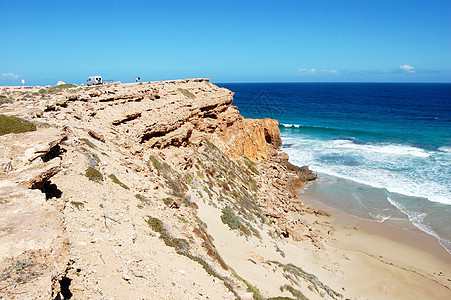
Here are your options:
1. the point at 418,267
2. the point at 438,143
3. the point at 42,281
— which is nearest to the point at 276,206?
the point at 418,267

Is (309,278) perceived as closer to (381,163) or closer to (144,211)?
(144,211)

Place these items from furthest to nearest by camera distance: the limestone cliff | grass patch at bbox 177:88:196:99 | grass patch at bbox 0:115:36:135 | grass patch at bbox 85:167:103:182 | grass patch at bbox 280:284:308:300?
grass patch at bbox 177:88:196:99, grass patch at bbox 280:284:308:300, grass patch at bbox 0:115:36:135, grass patch at bbox 85:167:103:182, the limestone cliff

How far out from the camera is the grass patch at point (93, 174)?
1063 cm

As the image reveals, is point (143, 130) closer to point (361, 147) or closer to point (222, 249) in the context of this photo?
point (222, 249)

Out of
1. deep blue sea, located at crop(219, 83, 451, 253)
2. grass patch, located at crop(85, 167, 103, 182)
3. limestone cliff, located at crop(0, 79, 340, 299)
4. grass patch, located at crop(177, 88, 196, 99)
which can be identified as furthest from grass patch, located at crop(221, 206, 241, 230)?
grass patch, located at crop(177, 88, 196, 99)

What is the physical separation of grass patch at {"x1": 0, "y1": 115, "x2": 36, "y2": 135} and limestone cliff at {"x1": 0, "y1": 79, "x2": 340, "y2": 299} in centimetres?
72

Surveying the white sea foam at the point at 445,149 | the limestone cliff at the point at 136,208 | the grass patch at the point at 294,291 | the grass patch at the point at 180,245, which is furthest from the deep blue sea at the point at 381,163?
the grass patch at the point at 180,245

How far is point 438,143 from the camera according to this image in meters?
44.7

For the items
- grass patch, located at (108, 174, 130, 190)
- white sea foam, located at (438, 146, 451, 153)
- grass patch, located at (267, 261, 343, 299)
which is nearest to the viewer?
grass patch, located at (108, 174, 130, 190)

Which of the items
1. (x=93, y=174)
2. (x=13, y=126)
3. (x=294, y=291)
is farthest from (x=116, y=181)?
(x=294, y=291)

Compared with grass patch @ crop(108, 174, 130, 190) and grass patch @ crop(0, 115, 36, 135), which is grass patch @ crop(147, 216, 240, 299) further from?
grass patch @ crop(0, 115, 36, 135)

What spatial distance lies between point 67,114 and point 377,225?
2407 cm

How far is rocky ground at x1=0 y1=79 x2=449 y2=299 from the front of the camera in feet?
19.4

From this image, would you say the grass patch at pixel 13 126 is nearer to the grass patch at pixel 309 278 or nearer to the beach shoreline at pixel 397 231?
the grass patch at pixel 309 278
